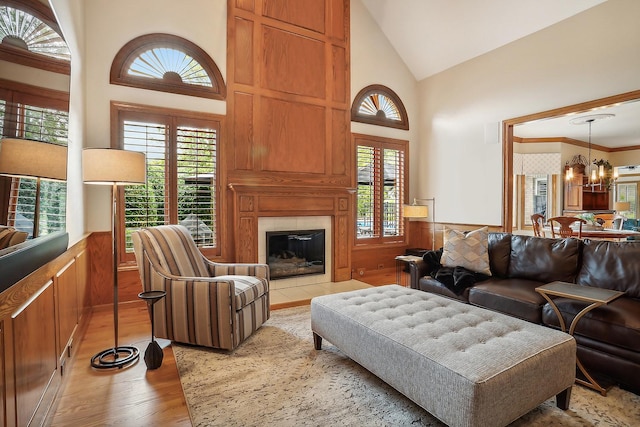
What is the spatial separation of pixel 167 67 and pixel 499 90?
4559 mm

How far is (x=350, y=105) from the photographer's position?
5.36 metres

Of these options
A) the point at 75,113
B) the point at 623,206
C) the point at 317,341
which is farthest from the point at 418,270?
the point at 623,206

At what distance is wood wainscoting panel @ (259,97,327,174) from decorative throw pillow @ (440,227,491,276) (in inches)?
85.7

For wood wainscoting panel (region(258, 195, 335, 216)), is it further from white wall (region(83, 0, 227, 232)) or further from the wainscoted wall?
white wall (region(83, 0, 227, 232))

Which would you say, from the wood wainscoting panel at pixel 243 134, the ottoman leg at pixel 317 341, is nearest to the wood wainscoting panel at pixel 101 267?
the wood wainscoting panel at pixel 243 134

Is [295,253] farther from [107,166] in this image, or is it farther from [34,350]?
[34,350]

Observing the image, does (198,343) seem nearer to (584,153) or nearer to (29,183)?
(29,183)

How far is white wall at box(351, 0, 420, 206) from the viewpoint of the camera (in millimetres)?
5570

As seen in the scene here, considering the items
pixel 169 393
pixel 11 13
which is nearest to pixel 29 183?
pixel 11 13

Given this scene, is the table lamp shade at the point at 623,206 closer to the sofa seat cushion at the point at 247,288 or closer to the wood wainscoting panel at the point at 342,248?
the wood wainscoting panel at the point at 342,248

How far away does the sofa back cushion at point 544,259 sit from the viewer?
303 cm

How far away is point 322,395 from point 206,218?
2876mm

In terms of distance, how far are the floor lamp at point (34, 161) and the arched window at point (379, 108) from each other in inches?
171

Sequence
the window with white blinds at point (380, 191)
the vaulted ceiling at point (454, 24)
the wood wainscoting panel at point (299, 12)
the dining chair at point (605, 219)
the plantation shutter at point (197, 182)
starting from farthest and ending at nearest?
1. the dining chair at point (605, 219)
2. the window with white blinds at point (380, 191)
3. the wood wainscoting panel at point (299, 12)
4. the vaulted ceiling at point (454, 24)
5. the plantation shutter at point (197, 182)
